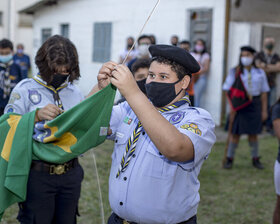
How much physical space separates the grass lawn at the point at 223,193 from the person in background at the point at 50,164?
5.17 feet

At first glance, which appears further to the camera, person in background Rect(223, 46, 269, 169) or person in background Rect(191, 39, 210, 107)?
person in background Rect(191, 39, 210, 107)

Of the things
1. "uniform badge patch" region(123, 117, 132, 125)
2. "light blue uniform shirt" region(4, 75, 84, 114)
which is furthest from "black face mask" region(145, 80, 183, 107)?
"light blue uniform shirt" region(4, 75, 84, 114)

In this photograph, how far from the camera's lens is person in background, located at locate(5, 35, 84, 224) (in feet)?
9.55

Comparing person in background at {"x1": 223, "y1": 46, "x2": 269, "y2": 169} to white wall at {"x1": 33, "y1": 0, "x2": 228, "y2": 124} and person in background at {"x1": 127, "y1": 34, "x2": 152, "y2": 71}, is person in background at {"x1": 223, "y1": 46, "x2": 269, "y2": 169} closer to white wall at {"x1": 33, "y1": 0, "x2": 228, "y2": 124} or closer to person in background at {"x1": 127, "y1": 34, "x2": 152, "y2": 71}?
person in background at {"x1": 127, "y1": 34, "x2": 152, "y2": 71}

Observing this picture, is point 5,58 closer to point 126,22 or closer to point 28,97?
point 28,97

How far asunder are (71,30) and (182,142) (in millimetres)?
14612

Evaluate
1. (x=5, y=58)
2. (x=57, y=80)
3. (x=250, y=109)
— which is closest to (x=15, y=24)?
(x=5, y=58)

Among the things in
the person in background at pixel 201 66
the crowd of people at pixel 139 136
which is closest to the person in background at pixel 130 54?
the person in background at pixel 201 66

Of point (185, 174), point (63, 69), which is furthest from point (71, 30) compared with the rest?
point (185, 174)

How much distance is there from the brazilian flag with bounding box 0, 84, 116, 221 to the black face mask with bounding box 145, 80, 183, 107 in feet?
0.86

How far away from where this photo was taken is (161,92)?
2.38 m

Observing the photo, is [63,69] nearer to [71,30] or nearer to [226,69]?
[226,69]

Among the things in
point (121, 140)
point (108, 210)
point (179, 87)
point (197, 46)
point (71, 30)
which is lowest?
point (108, 210)

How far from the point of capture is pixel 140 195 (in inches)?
90.8
